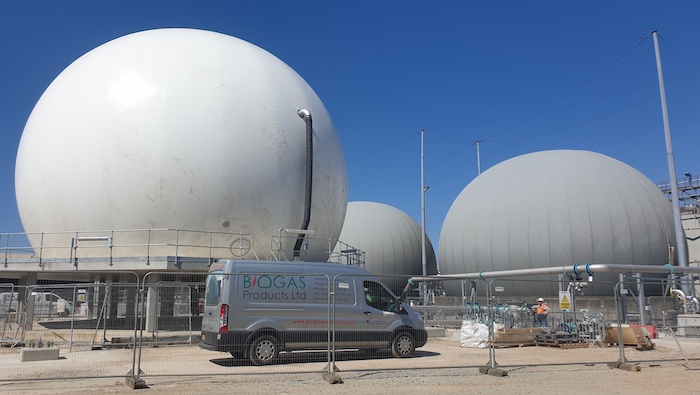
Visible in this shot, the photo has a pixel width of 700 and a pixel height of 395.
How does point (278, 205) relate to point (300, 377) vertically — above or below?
above

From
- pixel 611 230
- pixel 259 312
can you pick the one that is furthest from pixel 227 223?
pixel 611 230

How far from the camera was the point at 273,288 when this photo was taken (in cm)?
1253

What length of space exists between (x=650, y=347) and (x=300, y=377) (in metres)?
11.4

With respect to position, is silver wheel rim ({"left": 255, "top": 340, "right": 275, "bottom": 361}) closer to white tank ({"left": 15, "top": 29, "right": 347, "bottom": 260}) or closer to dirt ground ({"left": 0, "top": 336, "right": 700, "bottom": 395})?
dirt ground ({"left": 0, "top": 336, "right": 700, "bottom": 395})

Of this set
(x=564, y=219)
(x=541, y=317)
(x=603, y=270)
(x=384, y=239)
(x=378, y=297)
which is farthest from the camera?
(x=384, y=239)

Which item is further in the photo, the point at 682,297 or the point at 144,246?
the point at 682,297

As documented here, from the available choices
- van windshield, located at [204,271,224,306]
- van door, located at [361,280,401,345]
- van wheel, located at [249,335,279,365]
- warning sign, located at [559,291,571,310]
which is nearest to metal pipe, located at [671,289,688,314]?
warning sign, located at [559,291,571,310]

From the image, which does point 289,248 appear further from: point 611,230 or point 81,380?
point 611,230

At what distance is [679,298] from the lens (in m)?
23.9

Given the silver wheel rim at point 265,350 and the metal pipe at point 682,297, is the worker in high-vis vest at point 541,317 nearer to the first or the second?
the metal pipe at point 682,297

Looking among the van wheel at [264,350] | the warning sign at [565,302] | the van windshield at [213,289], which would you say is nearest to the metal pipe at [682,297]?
the warning sign at [565,302]

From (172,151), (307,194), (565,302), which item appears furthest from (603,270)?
(172,151)

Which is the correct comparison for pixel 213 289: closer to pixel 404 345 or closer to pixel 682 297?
pixel 404 345

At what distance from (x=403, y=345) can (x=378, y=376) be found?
3270mm
